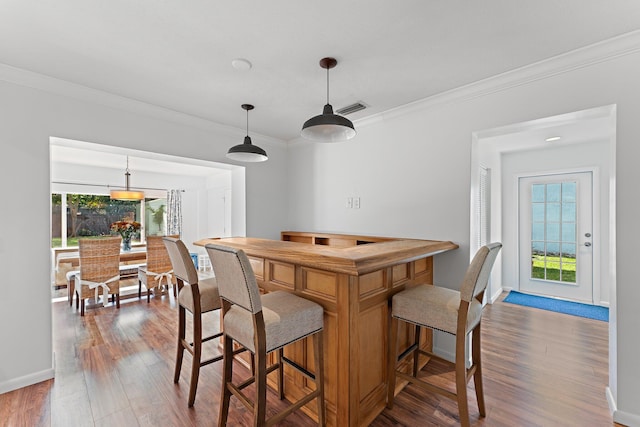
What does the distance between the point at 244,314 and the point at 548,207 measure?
4918 mm

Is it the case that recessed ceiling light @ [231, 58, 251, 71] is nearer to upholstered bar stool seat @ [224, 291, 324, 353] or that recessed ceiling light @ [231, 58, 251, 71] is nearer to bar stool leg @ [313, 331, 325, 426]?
upholstered bar stool seat @ [224, 291, 324, 353]

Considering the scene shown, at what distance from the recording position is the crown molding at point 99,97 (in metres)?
2.21

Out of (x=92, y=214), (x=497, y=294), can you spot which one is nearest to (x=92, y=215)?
(x=92, y=214)

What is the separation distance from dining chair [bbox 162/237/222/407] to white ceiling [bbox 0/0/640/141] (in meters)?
1.33

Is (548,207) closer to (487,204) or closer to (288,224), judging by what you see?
(487,204)

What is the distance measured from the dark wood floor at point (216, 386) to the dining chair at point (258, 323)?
386mm

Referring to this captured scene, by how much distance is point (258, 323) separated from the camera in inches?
57.4

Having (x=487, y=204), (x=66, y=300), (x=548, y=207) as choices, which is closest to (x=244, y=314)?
(x=487, y=204)

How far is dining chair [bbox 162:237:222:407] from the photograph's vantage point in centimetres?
202

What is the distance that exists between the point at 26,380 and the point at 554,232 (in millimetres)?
6382

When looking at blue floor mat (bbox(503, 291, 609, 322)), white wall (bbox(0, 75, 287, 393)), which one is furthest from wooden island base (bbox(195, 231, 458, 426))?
blue floor mat (bbox(503, 291, 609, 322))

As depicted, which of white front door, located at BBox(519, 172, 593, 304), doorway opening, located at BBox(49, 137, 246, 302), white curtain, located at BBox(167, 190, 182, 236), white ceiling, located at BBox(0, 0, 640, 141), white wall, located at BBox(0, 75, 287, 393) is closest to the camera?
white ceiling, located at BBox(0, 0, 640, 141)

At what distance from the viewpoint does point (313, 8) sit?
1.56 metres

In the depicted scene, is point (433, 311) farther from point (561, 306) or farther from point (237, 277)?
point (561, 306)
